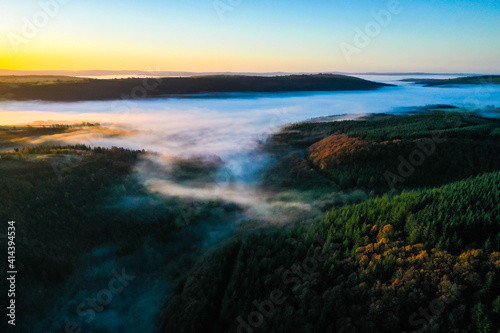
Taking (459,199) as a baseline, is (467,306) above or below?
below

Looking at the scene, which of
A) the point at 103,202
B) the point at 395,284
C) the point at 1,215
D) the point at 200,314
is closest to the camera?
the point at 395,284

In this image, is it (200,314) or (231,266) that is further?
(231,266)

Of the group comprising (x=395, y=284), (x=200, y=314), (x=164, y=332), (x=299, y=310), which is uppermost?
(x=395, y=284)

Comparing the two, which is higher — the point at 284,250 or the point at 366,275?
the point at 366,275

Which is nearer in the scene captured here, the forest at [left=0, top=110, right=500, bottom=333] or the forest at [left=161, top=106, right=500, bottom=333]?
the forest at [left=161, top=106, right=500, bottom=333]

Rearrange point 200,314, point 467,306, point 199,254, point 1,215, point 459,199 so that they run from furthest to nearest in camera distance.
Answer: point 199,254 < point 1,215 < point 459,199 < point 200,314 < point 467,306

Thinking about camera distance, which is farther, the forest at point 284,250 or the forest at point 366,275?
the forest at point 284,250

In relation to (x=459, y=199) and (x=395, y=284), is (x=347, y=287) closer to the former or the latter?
(x=395, y=284)

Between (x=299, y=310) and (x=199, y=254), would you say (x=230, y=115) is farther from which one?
(x=299, y=310)

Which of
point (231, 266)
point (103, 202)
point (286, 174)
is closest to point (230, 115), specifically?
point (286, 174)

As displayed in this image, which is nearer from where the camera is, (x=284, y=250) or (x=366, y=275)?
(x=366, y=275)
